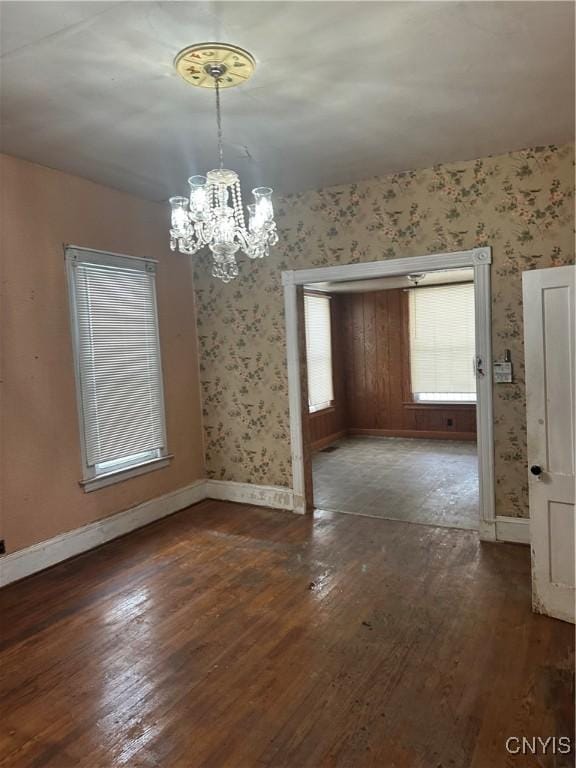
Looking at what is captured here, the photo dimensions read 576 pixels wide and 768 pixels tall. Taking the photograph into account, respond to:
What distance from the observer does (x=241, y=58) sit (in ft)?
7.39

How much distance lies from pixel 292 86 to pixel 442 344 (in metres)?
5.91

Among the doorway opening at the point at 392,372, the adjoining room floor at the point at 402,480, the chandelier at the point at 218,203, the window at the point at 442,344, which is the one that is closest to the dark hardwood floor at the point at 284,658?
the adjoining room floor at the point at 402,480

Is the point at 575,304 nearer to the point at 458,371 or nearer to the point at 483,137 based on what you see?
the point at 483,137

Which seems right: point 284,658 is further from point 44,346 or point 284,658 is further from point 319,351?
point 319,351

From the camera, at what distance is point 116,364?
4.21 m

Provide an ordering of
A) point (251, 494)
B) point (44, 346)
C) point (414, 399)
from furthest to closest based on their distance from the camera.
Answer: point (414, 399) → point (251, 494) → point (44, 346)

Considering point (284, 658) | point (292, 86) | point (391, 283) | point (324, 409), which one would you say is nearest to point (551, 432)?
point (284, 658)

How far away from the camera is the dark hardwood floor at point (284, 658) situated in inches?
77.6

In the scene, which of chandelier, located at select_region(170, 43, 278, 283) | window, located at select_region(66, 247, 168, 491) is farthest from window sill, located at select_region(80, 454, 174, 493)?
chandelier, located at select_region(170, 43, 278, 283)

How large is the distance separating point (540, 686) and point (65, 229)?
4.04m

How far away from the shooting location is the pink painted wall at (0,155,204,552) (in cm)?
344

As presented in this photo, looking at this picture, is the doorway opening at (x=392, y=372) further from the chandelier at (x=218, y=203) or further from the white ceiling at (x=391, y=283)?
the chandelier at (x=218, y=203)

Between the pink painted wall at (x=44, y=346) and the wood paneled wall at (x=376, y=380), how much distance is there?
4402mm

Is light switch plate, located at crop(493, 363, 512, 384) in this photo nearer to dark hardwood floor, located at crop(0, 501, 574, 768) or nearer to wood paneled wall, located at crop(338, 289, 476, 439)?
dark hardwood floor, located at crop(0, 501, 574, 768)
